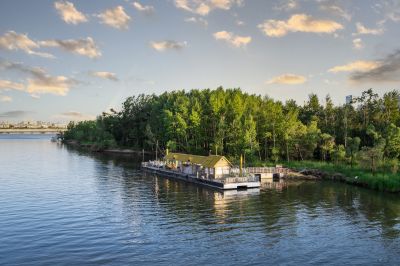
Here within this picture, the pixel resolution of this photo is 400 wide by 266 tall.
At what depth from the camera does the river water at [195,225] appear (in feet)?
132

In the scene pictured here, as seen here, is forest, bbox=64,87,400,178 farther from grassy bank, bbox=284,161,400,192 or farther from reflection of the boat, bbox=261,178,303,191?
reflection of the boat, bbox=261,178,303,191

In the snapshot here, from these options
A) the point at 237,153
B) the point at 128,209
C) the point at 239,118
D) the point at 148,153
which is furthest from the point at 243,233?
the point at 148,153

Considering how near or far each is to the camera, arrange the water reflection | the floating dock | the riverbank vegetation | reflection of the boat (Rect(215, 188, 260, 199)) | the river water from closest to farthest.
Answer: the river water → the water reflection → reflection of the boat (Rect(215, 188, 260, 199)) → the floating dock → the riverbank vegetation

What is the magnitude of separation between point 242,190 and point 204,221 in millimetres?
27983

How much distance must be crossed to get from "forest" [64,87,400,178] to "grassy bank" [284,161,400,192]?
8.16 feet

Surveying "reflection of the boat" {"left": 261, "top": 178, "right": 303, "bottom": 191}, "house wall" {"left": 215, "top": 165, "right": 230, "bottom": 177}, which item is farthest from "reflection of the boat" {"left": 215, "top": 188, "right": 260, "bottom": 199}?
"house wall" {"left": 215, "top": 165, "right": 230, "bottom": 177}

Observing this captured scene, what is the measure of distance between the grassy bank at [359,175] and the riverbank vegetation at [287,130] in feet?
3.81

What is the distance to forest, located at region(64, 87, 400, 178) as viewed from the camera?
322 feet

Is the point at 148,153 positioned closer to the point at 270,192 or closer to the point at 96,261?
the point at 270,192

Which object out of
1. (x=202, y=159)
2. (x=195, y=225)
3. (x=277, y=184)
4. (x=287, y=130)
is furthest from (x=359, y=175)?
(x=195, y=225)

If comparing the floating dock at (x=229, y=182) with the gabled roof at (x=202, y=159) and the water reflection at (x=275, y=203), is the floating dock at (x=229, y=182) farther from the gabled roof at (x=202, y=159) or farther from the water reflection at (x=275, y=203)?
the gabled roof at (x=202, y=159)

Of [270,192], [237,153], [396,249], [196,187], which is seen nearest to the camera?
[396,249]

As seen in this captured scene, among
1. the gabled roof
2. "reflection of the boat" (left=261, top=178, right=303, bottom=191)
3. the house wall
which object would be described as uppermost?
the gabled roof

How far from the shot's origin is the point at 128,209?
6138 centimetres
